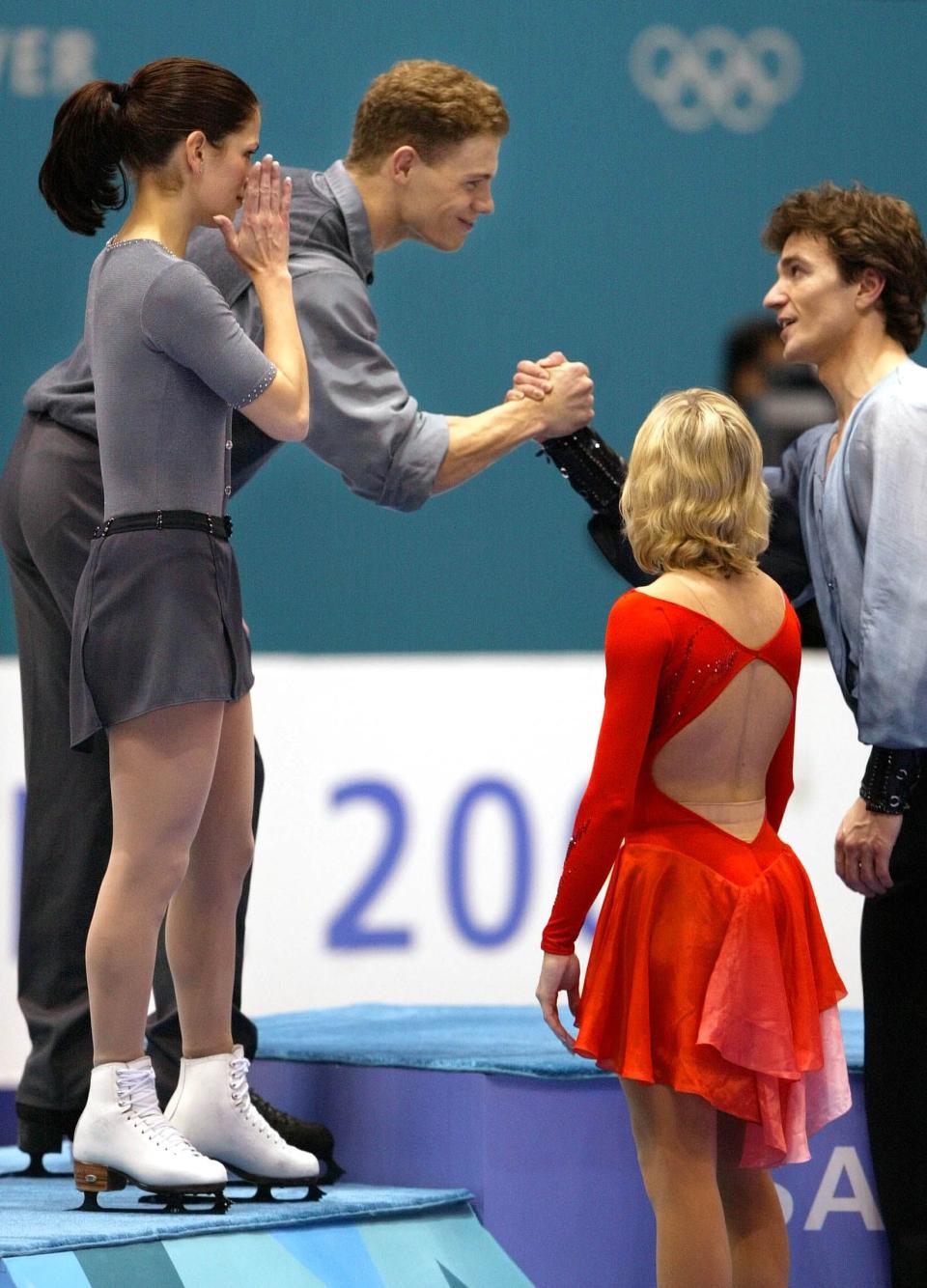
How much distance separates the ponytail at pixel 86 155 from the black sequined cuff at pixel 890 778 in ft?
4.35

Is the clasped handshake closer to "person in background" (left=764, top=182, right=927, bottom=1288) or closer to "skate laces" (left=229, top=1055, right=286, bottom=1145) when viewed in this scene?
"person in background" (left=764, top=182, right=927, bottom=1288)

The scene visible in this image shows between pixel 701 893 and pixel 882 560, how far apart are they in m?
0.66

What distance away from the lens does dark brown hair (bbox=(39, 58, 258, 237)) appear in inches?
98.0

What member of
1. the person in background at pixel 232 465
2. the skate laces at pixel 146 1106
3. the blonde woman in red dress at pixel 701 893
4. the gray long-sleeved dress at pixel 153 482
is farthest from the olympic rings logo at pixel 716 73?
the skate laces at pixel 146 1106

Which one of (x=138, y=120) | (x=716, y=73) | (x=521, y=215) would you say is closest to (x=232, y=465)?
(x=138, y=120)

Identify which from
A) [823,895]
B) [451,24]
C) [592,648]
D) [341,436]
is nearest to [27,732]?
[341,436]

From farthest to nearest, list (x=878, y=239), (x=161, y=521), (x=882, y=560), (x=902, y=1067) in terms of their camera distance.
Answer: (x=878, y=239) → (x=902, y=1067) → (x=882, y=560) → (x=161, y=521)

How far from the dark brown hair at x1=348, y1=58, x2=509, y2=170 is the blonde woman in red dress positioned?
2.97 feet

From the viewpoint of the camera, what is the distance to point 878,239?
2990 millimetres

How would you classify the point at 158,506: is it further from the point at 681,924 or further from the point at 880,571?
the point at 880,571

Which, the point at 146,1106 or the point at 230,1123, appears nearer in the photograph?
the point at 146,1106

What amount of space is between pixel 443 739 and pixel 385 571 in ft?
1.41

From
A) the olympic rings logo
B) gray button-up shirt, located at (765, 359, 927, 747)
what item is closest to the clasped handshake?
gray button-up shirt, located at (765, 359, 927, 747)

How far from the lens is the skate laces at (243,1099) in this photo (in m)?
2.59
